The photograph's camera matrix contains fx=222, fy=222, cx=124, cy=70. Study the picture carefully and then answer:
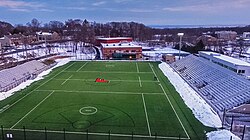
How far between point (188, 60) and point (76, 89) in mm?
22828

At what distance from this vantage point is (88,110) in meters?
20.8

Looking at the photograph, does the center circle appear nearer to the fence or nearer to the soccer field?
the soccer field

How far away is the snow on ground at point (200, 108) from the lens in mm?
16125

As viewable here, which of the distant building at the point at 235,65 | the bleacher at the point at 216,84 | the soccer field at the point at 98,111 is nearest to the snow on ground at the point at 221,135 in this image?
the soccer field at the point at 98,111

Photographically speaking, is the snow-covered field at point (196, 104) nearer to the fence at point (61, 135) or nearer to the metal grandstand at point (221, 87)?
the metal grandstand at point (221, 87)

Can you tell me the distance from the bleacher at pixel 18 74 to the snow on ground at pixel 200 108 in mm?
21055

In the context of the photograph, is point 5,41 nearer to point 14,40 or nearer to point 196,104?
point 14,40

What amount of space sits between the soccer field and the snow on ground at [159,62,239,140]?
2.45 ft

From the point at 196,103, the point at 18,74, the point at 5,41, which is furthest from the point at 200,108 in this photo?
the point at 5,41

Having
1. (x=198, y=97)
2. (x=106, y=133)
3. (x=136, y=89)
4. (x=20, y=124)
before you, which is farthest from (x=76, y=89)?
(x=198, y=97)

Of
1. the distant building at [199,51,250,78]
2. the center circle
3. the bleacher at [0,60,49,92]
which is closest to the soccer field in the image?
the center circle

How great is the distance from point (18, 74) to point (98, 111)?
18309mm

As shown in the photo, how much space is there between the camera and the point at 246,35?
122 metres

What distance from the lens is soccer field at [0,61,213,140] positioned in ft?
53.7
